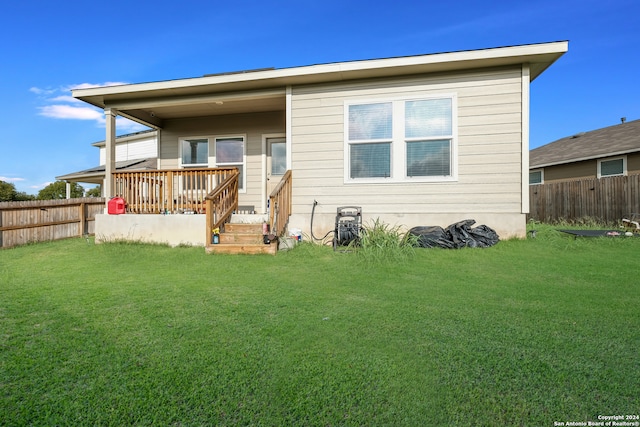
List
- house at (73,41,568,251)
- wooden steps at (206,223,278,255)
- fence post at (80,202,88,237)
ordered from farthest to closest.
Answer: fence post at (80,202,88,237) < house at (73,41,568,251) < wooden steps at (206,223,278,255)

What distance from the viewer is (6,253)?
6.16 metres

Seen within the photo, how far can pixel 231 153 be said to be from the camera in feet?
28.9

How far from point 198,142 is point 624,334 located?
9430 mm

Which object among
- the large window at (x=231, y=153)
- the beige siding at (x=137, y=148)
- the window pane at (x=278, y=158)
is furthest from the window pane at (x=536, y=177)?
the beige siding at (x=137, y=148)

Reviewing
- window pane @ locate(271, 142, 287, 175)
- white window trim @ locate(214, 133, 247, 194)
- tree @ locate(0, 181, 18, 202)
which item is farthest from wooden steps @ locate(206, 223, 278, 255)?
tree @ locate(0, 181, 18, 202)

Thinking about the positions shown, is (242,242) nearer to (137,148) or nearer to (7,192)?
(137,148)

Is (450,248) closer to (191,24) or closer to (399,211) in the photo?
(399,211)

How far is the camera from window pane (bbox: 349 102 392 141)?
254 inches

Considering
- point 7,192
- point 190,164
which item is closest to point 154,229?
point 190,164

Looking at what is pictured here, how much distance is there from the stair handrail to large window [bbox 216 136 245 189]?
1.87 m

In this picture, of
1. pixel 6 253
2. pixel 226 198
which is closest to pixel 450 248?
pixel 226 198

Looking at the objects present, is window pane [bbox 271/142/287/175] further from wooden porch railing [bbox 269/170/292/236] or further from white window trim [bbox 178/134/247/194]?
wooden porch railing [bbox 269/170/292/236]

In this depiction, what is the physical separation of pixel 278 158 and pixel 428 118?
162 inches

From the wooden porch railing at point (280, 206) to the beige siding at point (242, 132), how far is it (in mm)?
2149
